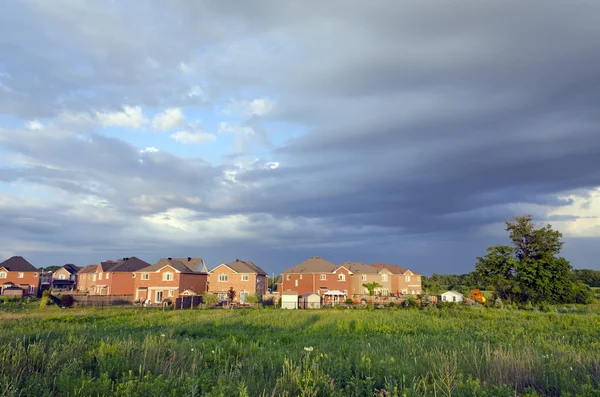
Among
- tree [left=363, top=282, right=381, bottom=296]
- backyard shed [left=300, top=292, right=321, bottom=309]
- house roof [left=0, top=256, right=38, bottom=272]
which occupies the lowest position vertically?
backyard shed [left=300, top=292, right=321, bottom=309]

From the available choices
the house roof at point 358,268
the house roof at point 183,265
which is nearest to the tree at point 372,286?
the house roof at point 358,268

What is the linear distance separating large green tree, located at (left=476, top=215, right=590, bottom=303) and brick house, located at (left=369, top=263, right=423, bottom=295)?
25.6 metres

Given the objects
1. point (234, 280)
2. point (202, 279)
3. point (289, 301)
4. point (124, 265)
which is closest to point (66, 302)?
point (234, 280)

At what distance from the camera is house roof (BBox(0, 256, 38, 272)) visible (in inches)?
3061

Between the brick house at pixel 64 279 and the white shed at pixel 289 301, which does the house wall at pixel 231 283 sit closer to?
the white shed at pixel 289 301

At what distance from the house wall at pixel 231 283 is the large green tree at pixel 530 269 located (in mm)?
31915

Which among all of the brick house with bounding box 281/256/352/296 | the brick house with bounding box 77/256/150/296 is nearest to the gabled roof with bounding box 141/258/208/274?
the brick house with bounding box 77/256/150/296

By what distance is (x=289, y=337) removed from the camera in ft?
55.9

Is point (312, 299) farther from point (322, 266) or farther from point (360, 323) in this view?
point (360, 323)

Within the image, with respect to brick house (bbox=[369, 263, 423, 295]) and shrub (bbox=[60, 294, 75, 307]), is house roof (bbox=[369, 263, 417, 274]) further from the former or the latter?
shrub (bbox=[60, 294, 75, 307])

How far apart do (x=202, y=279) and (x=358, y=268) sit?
1118 inches

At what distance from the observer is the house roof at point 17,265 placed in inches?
3061

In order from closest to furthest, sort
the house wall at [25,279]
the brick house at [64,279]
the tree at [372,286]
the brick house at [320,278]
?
the brick house at [320,278]
the tree at [372,286]
the house wall at [25,279]
the brick house at [64,279]

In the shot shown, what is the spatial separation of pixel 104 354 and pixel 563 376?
892 cm
